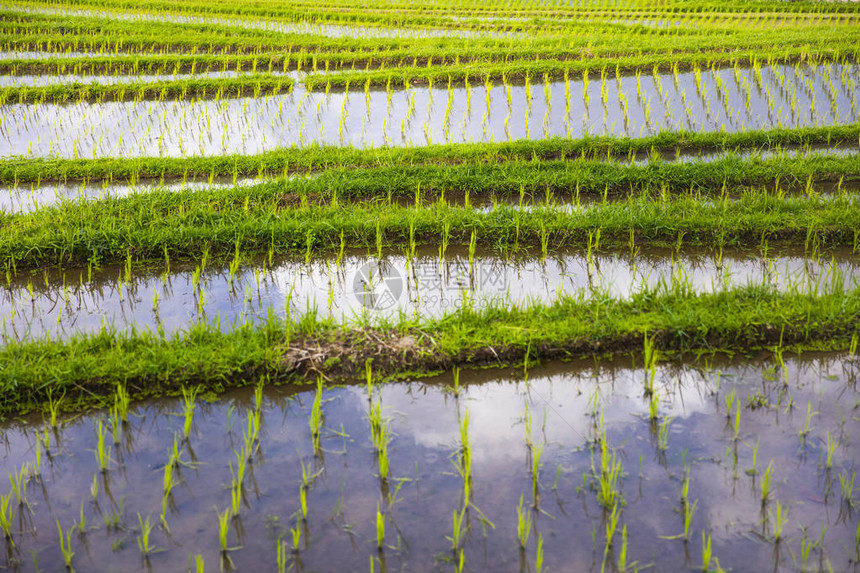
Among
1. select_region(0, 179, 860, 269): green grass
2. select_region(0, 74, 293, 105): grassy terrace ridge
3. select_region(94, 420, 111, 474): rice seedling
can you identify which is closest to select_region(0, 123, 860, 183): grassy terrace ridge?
select_region(0, 179, 860, 269): green grass

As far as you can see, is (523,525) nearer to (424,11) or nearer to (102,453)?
(102,453)

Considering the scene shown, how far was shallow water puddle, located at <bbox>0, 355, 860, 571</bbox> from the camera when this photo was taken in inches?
88.0

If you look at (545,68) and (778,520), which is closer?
(778,520)

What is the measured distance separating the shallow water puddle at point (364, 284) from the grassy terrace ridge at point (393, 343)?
0.59ft

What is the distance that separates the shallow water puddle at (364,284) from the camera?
3.73 m

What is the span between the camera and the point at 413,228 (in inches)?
177

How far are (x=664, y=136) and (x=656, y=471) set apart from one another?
14.2 ft

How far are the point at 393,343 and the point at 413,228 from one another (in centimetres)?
140

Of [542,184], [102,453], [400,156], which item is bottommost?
[102,453]

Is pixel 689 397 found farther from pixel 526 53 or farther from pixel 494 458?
pixel 526 53

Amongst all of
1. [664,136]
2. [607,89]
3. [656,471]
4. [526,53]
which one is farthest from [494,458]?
[526,53]

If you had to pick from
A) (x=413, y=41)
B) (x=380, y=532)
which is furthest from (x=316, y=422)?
(x=413, y=41)

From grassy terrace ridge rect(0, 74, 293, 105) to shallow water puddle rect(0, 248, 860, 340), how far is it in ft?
15.1

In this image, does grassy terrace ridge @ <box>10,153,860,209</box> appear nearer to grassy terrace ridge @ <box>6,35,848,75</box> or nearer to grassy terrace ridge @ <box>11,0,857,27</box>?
grassy terrace ridge @ <box>6,35,848,75</box>
